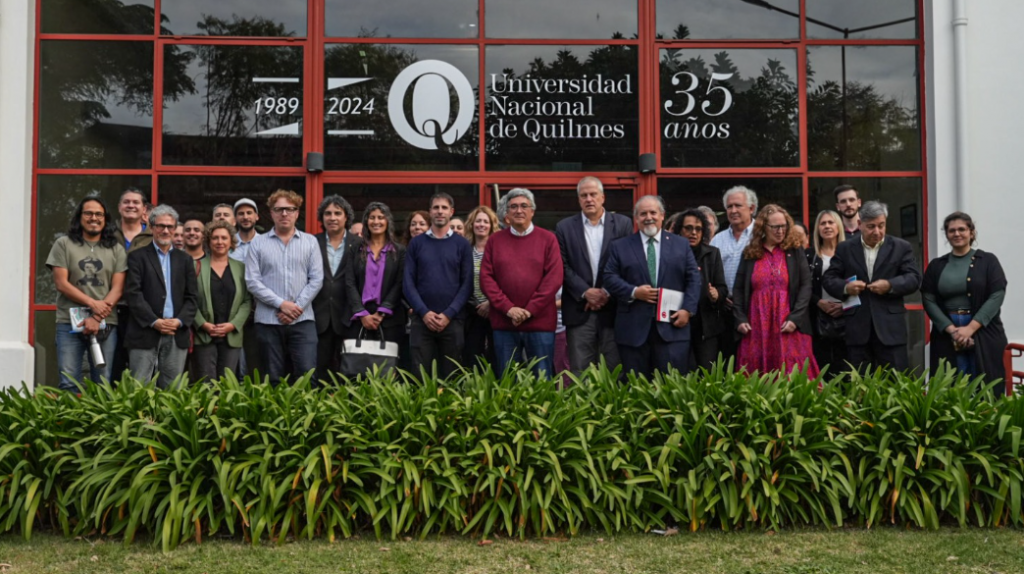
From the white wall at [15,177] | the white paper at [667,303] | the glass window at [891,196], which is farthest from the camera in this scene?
the glass window at [891,196]

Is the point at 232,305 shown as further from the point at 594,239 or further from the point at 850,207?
the point at 850,207

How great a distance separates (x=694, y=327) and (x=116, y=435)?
4.65 m

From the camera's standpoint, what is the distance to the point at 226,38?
11.1 meters

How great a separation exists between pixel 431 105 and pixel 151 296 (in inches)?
172

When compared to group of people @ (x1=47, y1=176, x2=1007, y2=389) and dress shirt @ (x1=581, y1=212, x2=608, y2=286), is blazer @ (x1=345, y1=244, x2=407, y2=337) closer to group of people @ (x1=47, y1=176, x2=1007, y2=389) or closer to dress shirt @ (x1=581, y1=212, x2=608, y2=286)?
group of people @ (x1=47, y1=176, x2=1007, y2=389)

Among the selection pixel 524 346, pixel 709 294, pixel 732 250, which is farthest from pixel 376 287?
pixel 732 250

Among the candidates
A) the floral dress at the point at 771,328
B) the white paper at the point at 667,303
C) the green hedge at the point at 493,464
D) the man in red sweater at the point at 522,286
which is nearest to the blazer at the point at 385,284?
the man in red sweater at the point at 522,286

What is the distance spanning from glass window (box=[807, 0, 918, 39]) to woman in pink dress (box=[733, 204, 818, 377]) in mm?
4331

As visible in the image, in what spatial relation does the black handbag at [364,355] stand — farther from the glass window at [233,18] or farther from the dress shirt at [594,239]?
the glass window at [233,18]

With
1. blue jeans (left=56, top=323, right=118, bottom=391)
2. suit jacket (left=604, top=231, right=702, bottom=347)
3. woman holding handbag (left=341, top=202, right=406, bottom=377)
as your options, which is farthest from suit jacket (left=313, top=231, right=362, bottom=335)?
suit jacket (left=604, top=231, right=702, bottom=347)

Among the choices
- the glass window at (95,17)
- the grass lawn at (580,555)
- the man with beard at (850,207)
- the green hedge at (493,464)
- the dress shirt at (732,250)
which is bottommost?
the grass lawn at (580,555)

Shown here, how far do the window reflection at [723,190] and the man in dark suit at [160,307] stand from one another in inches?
216

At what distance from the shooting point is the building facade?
1091cm

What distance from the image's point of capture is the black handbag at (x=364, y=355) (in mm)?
7868
